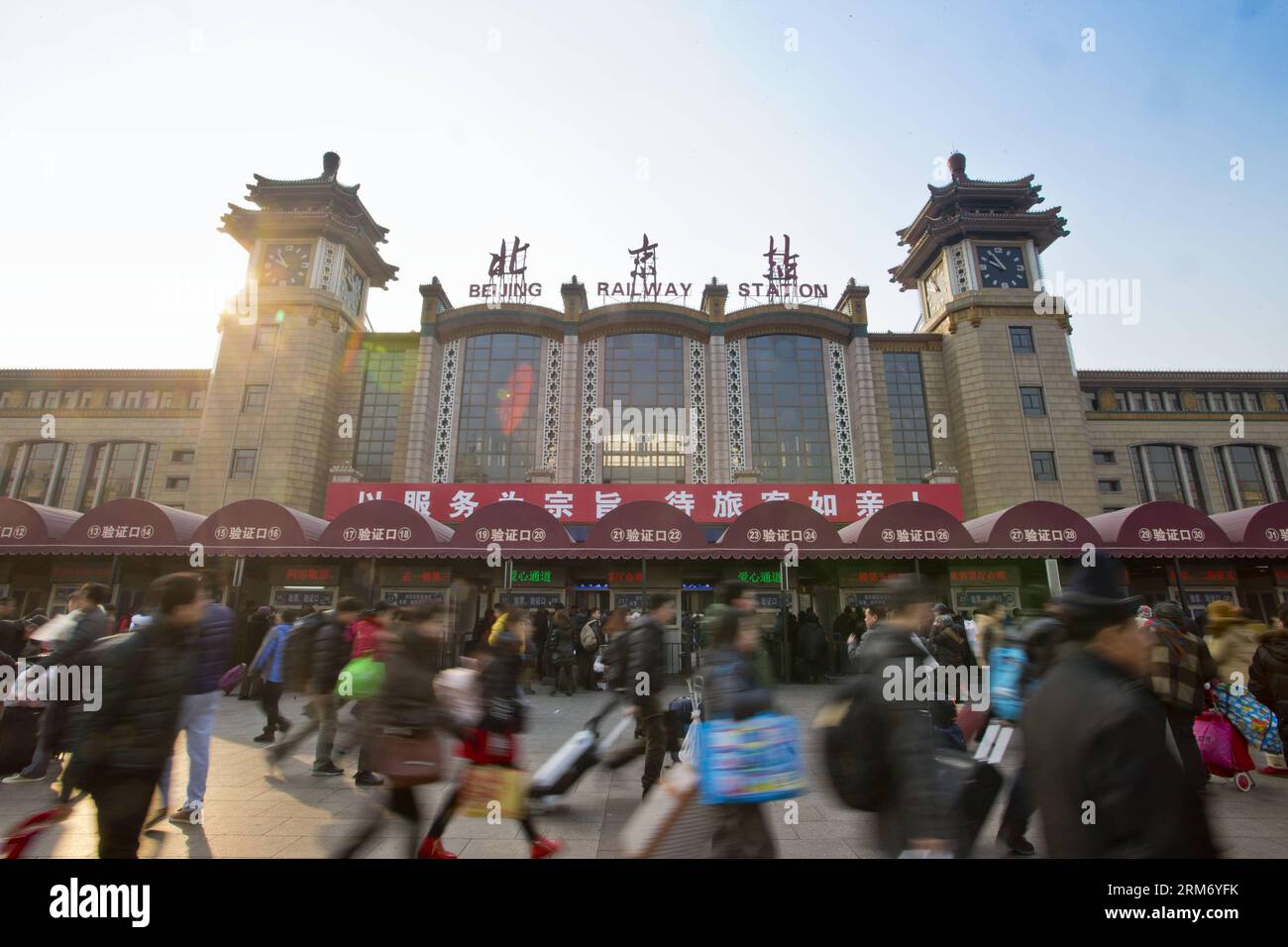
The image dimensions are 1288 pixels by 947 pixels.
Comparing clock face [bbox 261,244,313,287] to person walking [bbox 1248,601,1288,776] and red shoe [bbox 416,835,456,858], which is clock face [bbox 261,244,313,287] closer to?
red shoe [bbox 416,835,456,858]

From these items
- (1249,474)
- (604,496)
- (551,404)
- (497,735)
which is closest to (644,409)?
(551,404)

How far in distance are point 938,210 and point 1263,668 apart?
2865 centimetres

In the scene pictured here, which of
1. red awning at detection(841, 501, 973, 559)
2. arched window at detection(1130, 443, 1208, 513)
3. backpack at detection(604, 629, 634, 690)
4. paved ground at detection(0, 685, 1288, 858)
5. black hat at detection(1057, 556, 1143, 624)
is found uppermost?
arched window at detection(1130, 443, 1208, 513)

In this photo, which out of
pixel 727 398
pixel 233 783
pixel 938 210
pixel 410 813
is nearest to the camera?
pixel 410 813

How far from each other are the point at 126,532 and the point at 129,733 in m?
16.1

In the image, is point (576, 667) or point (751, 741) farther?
point (576, 667)

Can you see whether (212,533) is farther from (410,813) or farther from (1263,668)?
(1263,668)

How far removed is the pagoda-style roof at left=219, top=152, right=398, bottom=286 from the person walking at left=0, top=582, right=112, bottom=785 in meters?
26.2

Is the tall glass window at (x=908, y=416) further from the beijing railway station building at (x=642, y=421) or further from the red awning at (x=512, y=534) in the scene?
the red awning at (x=512, y=534)

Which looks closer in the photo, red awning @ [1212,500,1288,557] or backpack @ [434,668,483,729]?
backpack @ [434,668,483,729]

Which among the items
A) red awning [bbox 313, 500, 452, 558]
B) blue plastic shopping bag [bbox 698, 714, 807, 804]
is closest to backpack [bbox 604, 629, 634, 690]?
blue plastic shopping bag [bbox 698, 714, 807, 804]

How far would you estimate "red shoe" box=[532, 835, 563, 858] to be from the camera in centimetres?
452
